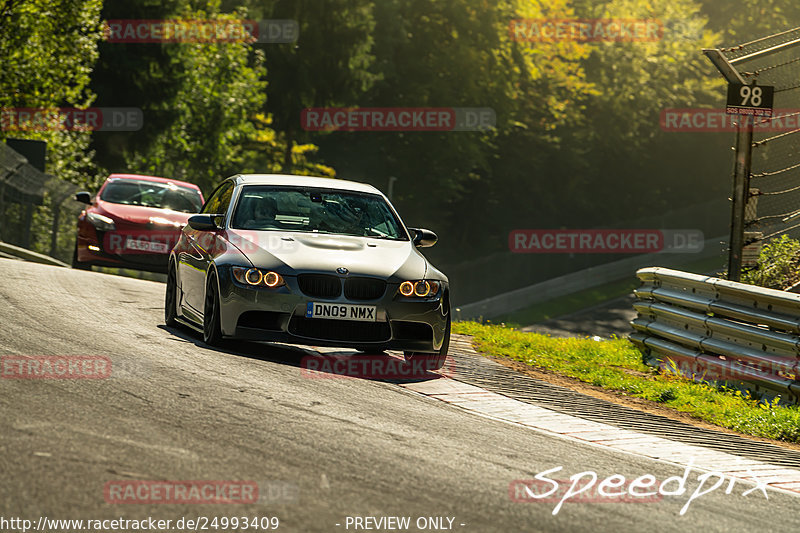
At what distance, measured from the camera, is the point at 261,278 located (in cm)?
905

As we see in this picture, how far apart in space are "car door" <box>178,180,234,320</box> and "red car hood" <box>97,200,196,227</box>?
21.8ft

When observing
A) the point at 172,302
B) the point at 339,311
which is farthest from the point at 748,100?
the point at 172,302

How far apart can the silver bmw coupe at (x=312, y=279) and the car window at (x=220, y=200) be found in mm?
260

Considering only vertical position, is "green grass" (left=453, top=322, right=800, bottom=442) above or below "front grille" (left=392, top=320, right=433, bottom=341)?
below

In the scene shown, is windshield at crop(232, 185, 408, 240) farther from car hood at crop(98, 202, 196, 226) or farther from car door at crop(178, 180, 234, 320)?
car hood at crop(98, 202, 196, 226)

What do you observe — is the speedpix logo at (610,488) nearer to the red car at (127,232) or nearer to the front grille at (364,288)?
the front grille at (364,288)

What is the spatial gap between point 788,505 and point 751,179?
6593 mm

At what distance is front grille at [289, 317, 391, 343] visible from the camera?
902 cm

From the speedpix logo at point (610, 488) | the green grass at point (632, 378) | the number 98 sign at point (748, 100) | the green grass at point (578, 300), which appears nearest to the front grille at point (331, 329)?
the green grass at point (632, 378)

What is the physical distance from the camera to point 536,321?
37.4 m

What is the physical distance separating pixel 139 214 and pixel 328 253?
9.25 m

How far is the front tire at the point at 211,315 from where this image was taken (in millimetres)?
9352

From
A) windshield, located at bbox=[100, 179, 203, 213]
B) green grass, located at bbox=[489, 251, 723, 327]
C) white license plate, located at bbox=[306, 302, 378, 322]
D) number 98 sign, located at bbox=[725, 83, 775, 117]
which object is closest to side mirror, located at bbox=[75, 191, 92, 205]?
windshield, located at bbox=[100, 179, 203, 213]

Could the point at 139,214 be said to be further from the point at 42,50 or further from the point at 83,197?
the point at 42,50
